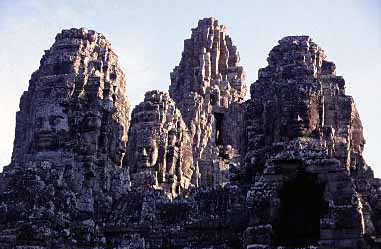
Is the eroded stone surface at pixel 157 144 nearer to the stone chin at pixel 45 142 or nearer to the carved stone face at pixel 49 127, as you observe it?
the carved stone face at pixel 49 127

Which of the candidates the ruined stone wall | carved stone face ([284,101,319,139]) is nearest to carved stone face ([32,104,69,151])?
carved stone face ([284,101,319,139])

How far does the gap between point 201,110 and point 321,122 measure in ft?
108

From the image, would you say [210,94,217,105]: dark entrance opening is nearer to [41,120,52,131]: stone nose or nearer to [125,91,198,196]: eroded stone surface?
[125,91,198,196]: eroded stone surface

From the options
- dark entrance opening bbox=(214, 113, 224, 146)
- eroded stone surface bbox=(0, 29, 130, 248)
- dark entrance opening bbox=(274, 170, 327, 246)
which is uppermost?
dark entrance opening bbox=(214, 113, 224, 146)

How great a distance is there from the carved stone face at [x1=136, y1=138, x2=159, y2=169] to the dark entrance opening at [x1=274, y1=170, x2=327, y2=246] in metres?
18.5

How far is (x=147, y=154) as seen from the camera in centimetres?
4197

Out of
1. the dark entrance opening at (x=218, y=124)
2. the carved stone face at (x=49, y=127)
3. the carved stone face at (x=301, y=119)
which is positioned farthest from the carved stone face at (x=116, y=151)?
the dark entrance opening at (x=218, y=124)

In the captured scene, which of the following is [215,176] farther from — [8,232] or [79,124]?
[8,232]

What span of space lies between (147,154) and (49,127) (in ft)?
33.0

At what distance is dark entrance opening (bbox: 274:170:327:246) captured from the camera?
23531 mm

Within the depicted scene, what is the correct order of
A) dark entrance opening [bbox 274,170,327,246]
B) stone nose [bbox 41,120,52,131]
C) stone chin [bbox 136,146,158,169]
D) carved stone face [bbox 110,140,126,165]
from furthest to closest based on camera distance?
stone chin [bbox 136,146,158,169] → carved stone face [bbox 110,140,126,165] → stone nose [bbox 41,120,52,131] → dark entrance opening [bbox 274,170,327,246]

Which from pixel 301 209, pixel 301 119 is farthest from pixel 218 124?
pixel 301 209

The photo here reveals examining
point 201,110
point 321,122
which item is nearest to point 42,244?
point 321,122

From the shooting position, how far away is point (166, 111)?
43.4m
